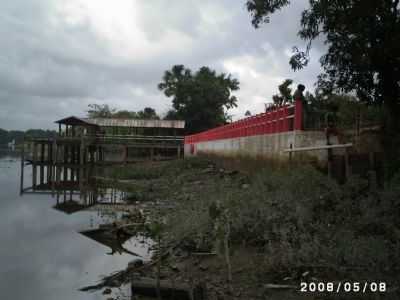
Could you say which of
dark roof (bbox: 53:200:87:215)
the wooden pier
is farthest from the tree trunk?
the wooden pier

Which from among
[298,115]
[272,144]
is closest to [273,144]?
[272,144]

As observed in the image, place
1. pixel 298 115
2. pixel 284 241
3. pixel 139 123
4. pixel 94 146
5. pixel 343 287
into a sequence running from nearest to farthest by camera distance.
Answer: pixel 343 287 < pixel 284 241 < pixel 298 115 < pixel 94 146 < pixel 139 123

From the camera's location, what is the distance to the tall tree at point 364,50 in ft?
20.2

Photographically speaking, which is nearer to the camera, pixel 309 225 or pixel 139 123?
pixel 309 225

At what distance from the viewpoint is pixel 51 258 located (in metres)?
6.89

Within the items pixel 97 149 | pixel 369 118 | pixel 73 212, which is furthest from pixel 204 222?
pixel 97 149

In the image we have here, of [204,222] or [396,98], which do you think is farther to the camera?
[396,98]

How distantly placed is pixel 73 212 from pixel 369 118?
9.44 metres

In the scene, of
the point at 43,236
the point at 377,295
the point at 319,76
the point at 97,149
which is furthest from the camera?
the point at 97,149

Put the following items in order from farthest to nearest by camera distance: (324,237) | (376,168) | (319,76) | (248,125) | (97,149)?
(97,149), (248,125), (319,76), (376,168), (324,237)

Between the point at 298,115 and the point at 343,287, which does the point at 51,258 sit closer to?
the point at 343,287

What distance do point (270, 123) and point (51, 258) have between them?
785 cm

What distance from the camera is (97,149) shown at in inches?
1200

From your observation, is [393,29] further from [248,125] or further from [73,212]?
[73,212]
